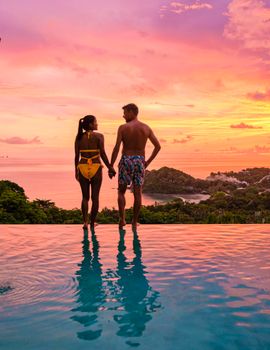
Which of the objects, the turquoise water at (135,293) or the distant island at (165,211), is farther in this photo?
the distant island at (165,211)

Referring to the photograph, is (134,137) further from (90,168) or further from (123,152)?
(90,168)

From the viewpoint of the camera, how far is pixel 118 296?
385 centimetres

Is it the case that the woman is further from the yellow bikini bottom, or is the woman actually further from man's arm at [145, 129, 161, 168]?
Answer: man's arm at [145, 129, 161, 168]

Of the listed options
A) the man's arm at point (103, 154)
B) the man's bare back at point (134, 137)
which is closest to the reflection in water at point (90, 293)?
the man's arm at point (103, 154)

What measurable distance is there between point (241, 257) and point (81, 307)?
8.04ft

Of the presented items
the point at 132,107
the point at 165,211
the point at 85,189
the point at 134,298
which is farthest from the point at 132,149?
the point at 165,211

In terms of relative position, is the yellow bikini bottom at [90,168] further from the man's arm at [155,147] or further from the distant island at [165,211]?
the distant island at [165,211]

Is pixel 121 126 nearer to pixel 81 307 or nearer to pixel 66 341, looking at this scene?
pixel 81 307

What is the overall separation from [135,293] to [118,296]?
168 mm

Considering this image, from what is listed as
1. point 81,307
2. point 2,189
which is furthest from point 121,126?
point 2,189

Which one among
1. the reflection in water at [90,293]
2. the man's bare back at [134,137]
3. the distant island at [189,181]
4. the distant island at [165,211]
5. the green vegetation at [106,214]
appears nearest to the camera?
the reflection in water at [90,293]

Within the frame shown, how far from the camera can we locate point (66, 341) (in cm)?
291

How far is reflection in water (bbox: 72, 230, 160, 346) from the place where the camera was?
3166mm

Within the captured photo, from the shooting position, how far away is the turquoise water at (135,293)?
117 inches
